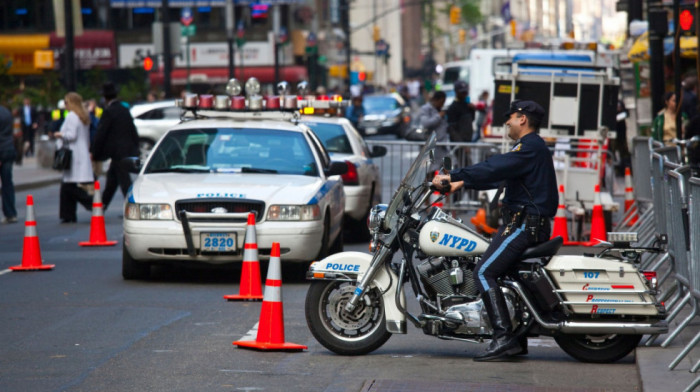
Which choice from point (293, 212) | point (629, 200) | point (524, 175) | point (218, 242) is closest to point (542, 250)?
point (524, 175)

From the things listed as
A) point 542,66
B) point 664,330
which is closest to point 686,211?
point 664,330

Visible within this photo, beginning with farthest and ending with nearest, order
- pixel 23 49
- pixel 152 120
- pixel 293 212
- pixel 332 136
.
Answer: pixel 23 49, pixel 152 120, pixel 332 136, pixel 293 212

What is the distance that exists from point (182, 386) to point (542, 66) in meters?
16.0

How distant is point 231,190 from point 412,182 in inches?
155

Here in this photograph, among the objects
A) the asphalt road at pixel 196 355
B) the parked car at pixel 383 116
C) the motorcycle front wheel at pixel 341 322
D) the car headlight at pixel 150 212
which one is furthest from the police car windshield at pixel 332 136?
the parked car at pixel 383 116

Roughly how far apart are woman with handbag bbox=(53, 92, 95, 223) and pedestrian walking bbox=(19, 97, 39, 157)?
21.3 meters

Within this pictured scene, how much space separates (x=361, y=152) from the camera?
53.3ft

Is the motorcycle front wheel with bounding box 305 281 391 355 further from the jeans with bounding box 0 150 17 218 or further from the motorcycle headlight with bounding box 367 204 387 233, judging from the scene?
the jeans with bounding box 0 150 17 218

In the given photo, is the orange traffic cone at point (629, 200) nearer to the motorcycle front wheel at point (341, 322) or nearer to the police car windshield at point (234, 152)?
the police car windshield at point (234, 152)

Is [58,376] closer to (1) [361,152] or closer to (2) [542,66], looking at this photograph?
(1) [361,152]

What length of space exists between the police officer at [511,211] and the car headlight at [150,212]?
173 inches

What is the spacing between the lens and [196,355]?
830 cm

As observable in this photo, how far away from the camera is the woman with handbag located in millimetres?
18203

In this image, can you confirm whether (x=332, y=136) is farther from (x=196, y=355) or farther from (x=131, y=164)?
(x=196, y=355)
